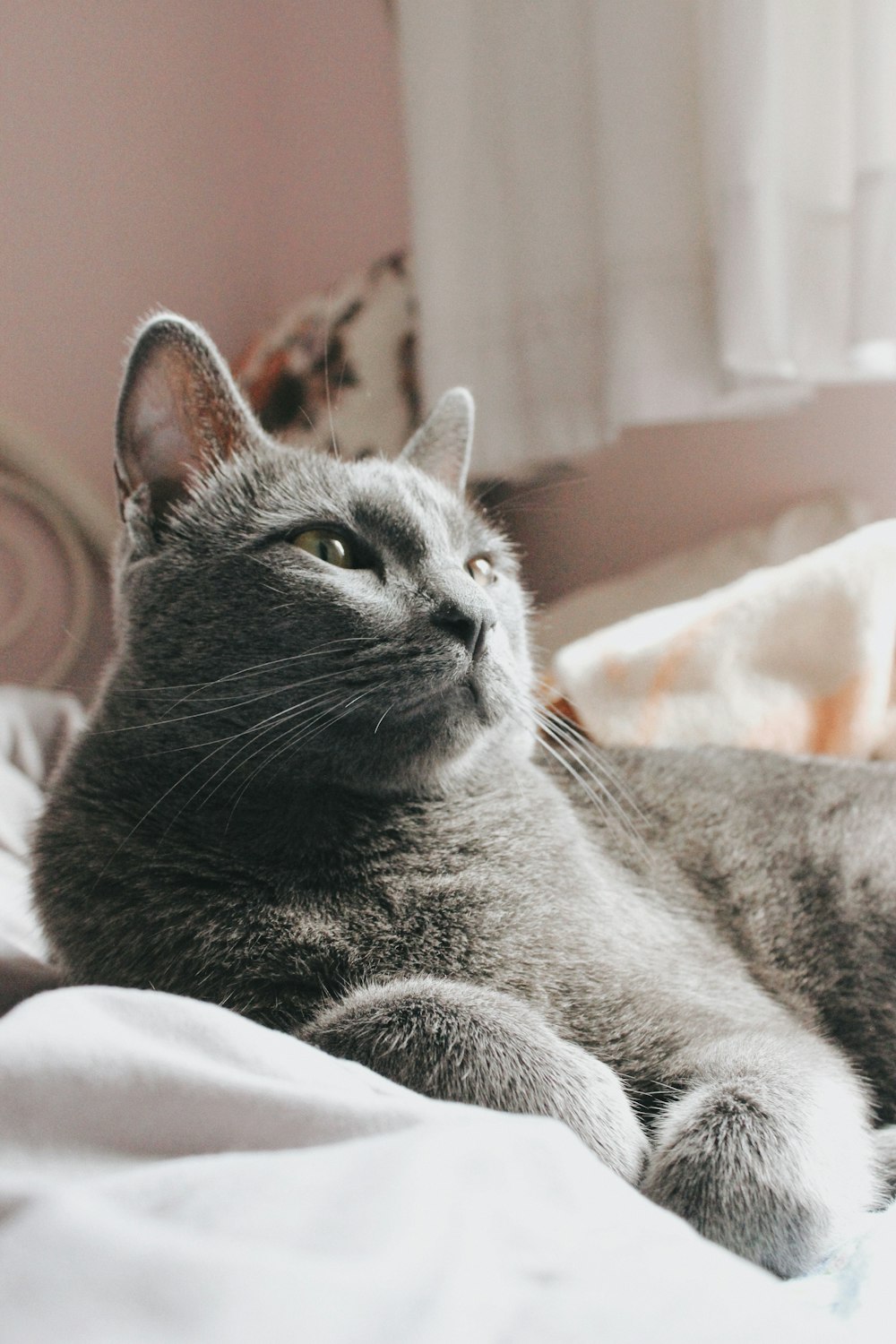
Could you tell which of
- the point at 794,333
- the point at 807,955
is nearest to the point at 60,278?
the point at 794,333

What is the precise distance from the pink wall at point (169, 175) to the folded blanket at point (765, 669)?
1392 mm

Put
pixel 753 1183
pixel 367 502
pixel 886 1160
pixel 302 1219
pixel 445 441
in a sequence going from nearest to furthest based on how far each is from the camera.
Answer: pixel 302 1219, pixel 753 1183, pixel 886 1160, pixel 367 502, pixel 445 441

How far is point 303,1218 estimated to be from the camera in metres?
0.38

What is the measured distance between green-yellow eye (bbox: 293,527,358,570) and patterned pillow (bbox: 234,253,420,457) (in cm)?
90

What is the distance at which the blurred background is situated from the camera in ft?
4.12

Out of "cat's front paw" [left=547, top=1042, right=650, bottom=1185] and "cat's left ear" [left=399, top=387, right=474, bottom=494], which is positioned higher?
"cat's left ear" [left=399, top=387, right=474, bottom=494]

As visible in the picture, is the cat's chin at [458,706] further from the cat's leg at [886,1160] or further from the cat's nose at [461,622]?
the cat's leg at [886,1160]

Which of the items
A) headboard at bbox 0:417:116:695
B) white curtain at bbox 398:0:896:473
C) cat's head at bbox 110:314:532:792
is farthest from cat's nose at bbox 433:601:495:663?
headboard at bbox 0:417:116:695

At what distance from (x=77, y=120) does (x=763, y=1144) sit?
2122mm

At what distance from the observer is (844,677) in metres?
1.07

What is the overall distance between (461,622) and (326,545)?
132 mm

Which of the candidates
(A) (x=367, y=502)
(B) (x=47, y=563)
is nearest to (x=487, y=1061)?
(A) (x=367, y=502)

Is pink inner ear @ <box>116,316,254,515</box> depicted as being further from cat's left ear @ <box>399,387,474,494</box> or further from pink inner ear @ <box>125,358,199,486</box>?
cat's left ear @ <box>399,387,474,494</box>

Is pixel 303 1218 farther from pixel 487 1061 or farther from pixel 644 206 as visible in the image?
pixel 644 206
